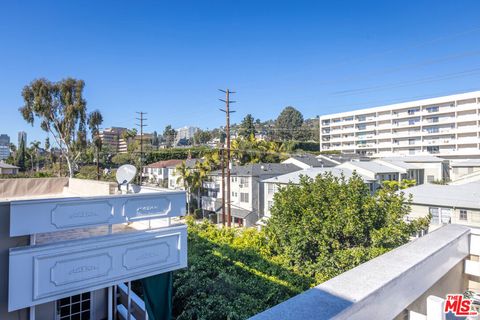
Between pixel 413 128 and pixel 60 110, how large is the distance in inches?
2244

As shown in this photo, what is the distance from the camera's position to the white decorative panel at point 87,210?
394 cm

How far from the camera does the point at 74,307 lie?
5.62 metres

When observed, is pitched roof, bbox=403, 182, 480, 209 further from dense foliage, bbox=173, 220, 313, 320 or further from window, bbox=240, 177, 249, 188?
window, bbox=240, 177, 249, 188

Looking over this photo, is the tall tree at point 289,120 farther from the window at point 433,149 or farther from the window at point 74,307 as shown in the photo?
the window at point 74,307

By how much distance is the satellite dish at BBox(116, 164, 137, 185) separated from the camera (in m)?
6.26

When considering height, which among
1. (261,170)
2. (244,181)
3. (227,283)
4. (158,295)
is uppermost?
(261,170)

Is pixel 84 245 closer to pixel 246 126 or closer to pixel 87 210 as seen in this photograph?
pixel 87 210

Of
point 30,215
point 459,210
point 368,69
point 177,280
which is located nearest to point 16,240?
point 30,215

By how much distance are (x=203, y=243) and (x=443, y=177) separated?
134 ft

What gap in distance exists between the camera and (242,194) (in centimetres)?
3241

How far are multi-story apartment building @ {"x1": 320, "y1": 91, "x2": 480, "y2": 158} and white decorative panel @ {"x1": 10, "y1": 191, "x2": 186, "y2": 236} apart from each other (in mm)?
56925

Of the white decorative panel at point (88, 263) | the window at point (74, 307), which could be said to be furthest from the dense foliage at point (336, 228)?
the window at point (74, 307)

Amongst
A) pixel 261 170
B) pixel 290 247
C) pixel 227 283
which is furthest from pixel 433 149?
pixel 227 283

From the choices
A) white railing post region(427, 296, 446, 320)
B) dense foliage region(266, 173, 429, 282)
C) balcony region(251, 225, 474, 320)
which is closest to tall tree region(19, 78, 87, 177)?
dense foliage region(266, 173, 429, 282)
